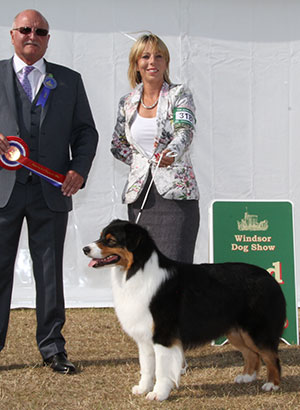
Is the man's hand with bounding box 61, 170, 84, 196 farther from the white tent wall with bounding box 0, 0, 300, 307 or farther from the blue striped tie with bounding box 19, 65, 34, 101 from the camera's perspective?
the white tent wall with bounding box 0, 0, 300, 307

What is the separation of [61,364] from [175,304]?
1003 mm

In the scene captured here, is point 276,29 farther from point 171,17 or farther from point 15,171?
point 15,171

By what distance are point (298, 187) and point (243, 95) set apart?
117cm

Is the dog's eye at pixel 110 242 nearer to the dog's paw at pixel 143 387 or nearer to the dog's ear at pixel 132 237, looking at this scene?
the dog's ear at pixel 132 237

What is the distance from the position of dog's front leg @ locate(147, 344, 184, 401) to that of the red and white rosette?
1.30m

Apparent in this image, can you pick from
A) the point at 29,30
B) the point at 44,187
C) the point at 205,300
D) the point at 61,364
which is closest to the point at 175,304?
the point at 205,300

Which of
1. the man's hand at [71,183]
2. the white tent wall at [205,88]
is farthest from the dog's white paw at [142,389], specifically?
the white tent wall at [205,88]

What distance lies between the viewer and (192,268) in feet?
11.2

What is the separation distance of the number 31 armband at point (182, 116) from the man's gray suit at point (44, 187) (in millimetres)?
603

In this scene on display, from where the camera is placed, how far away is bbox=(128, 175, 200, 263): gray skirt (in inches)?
150

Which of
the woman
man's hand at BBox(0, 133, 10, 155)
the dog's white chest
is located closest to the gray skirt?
the woman

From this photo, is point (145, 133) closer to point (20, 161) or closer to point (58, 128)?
point (58, 128)

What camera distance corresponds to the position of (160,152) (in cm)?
376

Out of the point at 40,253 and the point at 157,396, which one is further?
the point at 40,253
